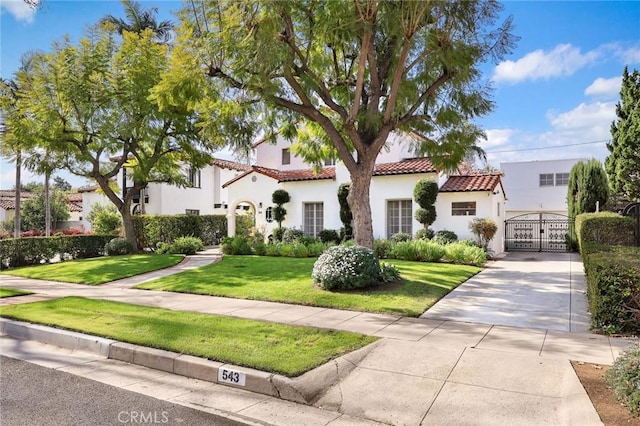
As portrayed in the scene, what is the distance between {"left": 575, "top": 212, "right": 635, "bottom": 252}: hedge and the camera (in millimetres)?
11550

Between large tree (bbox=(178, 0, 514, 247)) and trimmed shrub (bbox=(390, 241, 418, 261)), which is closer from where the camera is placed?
large tree (bbox=(178, 0, 514, 247))

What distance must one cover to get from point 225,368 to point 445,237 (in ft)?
50.8

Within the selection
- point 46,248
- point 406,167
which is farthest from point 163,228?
point 406,167

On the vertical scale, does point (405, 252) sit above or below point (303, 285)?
above

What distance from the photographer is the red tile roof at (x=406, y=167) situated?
19984mm

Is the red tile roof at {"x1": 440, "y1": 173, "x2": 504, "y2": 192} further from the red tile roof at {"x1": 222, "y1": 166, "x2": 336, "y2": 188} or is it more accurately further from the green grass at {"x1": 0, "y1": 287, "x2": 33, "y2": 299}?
the green grass at {"x1": 0, "y1": 287, "x2": 33, "y2": 299}

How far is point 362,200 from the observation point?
1123 centimetres

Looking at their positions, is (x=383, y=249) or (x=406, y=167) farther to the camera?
(x=406, y=167)

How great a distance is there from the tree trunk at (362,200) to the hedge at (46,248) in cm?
1502

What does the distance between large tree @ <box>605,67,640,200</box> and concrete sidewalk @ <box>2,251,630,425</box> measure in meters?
12.7

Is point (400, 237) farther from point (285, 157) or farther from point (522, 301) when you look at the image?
point (522, 301)

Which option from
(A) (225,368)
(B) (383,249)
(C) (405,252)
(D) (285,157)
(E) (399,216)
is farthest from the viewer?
(D) (285,157)

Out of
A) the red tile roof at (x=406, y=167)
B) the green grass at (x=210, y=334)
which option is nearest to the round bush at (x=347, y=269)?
the green grass at (x=210, y=334)

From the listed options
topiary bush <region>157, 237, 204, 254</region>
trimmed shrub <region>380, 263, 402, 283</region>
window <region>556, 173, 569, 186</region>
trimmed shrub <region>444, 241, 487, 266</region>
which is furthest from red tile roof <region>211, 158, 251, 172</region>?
window <region>556, 173, 569, 186</region>
